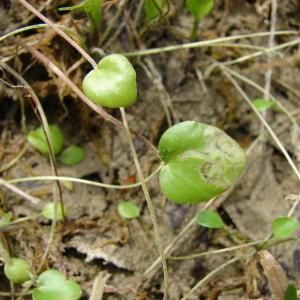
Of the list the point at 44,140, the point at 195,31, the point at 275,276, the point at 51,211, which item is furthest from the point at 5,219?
the point at 195,31

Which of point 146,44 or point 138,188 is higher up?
point 146,44

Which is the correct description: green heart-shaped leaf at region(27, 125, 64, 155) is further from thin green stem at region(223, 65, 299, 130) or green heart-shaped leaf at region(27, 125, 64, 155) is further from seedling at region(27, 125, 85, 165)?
thin green stem at region(223, 65, 299, 130)

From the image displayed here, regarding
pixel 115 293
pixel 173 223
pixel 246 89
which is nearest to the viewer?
pixel 115 293

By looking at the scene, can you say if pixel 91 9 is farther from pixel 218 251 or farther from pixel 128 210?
pixel 218 251

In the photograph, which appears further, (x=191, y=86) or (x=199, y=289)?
(x=191, y=86)

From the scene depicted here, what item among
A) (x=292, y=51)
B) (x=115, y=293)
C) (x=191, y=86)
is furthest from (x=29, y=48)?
(x=292, y=51)

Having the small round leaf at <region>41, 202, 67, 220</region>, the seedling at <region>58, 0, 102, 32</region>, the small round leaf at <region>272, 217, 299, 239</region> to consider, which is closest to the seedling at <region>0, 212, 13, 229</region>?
the small round leaf at <region>41, 202, 67, 220</region>

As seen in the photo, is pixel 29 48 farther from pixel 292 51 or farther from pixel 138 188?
pixel 292 51
